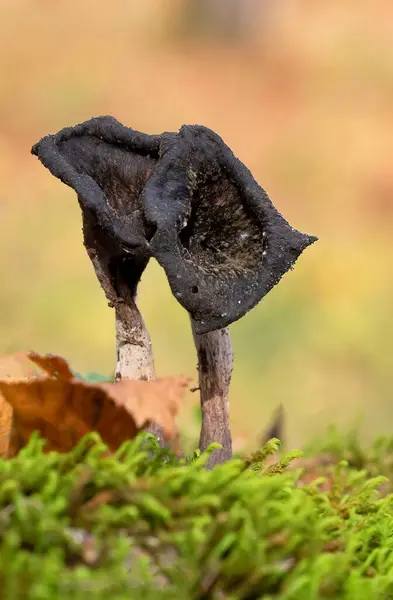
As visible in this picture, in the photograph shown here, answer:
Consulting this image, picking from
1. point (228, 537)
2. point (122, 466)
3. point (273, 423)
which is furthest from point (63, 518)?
point (273, 423)

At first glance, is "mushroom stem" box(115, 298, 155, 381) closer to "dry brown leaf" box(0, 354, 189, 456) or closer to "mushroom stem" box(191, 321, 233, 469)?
"mushroom stem" box(191, 321, 233, 469)

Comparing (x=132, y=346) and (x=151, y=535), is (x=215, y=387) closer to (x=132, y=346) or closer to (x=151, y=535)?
(x=132, y=346)

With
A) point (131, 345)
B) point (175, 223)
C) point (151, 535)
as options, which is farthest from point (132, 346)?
point (151, 535)

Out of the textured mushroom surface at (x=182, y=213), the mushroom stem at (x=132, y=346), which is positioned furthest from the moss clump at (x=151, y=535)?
the mushroom stem at (x=132, y=346)

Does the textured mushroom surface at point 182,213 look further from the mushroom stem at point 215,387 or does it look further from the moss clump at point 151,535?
the moss clump at point 151,535

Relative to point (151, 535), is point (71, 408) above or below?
above

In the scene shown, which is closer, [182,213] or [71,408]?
[71,408]
